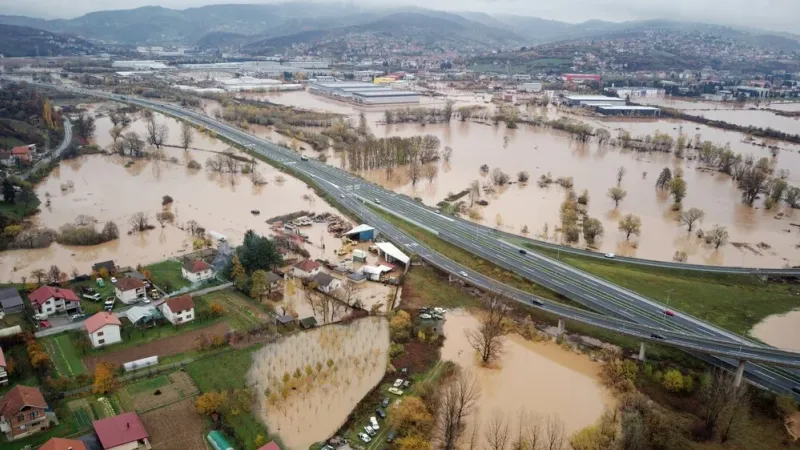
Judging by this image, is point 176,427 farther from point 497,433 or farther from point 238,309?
point 497,433

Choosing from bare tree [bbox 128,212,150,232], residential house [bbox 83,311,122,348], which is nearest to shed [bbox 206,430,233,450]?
residential house [bbox 83,311,122,348]

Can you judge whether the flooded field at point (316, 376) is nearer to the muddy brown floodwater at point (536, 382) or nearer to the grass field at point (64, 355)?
the muddy brown floodwater at point (536, 382)

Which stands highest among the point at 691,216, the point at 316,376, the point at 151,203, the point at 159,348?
the point at 691,216

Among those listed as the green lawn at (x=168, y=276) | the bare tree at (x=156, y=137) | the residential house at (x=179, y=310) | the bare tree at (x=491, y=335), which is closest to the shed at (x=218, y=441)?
the residential house at (x=179, y=310)

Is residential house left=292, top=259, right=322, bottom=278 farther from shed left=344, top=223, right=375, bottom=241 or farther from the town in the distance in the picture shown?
shed left=344, top=223, right=375, bottom=241

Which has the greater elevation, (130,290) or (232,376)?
(130,290)

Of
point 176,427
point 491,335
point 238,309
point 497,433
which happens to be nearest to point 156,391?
point 176,427

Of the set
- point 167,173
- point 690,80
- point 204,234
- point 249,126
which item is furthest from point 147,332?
point 690,80
